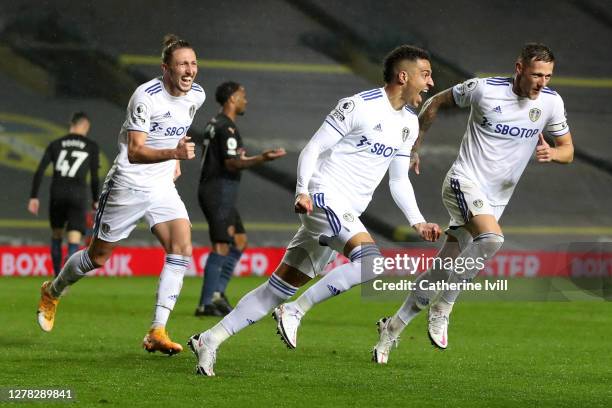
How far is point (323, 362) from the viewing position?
23.3ft

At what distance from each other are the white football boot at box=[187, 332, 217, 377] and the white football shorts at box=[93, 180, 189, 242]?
1.31 meters

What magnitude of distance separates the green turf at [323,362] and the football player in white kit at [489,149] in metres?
0.58

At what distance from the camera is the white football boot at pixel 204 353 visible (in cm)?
628

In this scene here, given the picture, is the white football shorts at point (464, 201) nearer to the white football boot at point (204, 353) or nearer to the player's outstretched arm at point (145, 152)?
the player's outstretched arm at point (145, 152)

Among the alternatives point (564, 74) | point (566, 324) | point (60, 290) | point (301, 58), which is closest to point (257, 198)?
point (301, 58)

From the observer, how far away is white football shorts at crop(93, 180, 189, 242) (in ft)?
24.5

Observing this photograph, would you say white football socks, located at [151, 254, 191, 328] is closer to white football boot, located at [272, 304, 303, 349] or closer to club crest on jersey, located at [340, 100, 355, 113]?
white football boot, located at [272, 304, 303, 349]

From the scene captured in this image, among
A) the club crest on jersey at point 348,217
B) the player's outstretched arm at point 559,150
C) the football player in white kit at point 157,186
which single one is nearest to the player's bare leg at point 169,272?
the football player in white kit at point 157,186

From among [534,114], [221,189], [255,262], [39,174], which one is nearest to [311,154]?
[534,114]

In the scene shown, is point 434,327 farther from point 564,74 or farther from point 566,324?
point 564,74

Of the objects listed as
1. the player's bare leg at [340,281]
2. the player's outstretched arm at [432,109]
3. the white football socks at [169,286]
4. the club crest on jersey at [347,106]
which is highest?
the club crest on jersey at [347,106]

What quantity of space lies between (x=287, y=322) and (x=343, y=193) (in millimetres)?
784

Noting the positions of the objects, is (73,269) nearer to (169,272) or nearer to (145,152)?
(169,272)

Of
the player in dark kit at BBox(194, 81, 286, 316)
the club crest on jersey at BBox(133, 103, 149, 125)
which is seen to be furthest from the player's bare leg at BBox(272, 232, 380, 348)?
the player in dark kit at BBox(194, 81, 286, 316)
